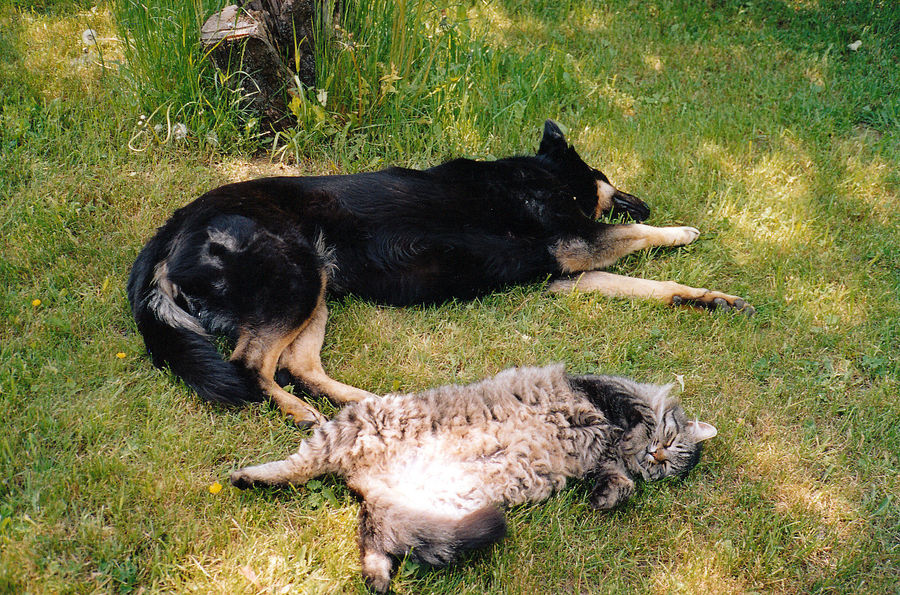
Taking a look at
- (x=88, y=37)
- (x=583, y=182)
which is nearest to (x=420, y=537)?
(x=583, y=182)

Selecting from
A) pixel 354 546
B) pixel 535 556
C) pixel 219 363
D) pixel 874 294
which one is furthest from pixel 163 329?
pixel 874 294

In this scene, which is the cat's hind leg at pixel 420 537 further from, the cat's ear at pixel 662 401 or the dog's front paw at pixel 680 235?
the dog's front paw at pixel 680 235

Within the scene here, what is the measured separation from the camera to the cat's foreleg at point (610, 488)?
2.71 metres

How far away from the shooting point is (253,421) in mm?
2988

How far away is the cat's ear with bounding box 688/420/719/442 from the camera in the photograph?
289 cm

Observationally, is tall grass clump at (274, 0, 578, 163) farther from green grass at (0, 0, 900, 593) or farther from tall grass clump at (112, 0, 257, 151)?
tall grass clump at (112, 0, 257, 151)

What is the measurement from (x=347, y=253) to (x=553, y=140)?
166 cm

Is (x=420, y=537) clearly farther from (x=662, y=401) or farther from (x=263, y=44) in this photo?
(x=263, y=44)

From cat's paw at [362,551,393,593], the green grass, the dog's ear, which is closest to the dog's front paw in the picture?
the green grass

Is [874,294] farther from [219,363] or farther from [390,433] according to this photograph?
[219,363]

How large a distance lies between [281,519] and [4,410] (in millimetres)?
1320

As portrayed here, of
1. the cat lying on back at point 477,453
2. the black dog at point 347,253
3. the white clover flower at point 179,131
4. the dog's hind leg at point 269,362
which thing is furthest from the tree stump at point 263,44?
the cat lying on back at point 477,453

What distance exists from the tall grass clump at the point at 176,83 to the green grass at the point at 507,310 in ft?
0.08

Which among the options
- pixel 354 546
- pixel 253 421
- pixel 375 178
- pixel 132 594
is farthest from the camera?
pixel 375 178
